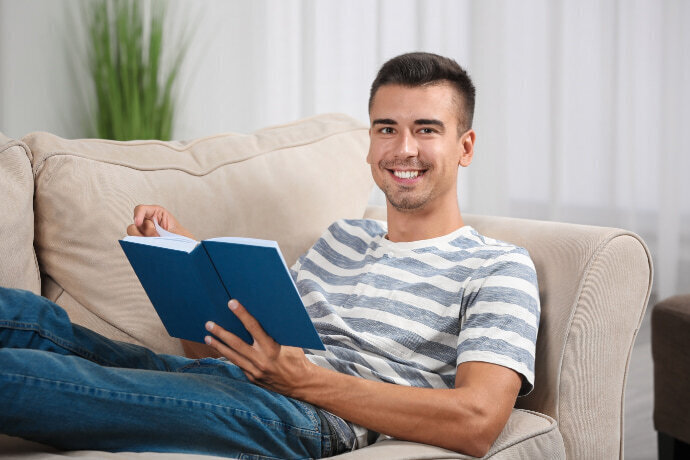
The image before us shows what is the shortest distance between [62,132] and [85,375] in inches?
111

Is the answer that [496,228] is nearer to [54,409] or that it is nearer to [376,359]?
[376,359]

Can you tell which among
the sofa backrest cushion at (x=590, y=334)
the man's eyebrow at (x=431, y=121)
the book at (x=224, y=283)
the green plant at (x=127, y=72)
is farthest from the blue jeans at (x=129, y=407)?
the green plant at (x=127, y=72)

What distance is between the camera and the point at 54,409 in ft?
3.18

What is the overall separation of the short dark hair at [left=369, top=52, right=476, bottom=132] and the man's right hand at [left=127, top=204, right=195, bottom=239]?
0.52m

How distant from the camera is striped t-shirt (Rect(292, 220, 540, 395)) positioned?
1163mm

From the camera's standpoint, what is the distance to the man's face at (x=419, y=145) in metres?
1.43

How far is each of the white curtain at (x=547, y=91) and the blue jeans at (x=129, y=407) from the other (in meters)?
2.54

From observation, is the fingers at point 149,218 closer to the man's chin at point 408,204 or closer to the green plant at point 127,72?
the man's chin at point 408,204

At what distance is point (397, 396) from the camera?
3.58 feet

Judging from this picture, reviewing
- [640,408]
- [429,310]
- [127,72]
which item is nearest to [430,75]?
[429,310]

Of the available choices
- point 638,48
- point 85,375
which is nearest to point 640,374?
point 638,48

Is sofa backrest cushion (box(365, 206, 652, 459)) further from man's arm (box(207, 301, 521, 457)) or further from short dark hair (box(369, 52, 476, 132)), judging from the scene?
short dark hair (box(369, 52, 476, 132))

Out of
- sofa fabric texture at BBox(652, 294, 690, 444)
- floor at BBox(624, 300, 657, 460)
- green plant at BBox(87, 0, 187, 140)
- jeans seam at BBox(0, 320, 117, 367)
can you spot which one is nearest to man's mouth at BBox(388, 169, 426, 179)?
jeans seam at BBox(0, 320, 117, 367)

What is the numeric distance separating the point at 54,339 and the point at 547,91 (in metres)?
2.73
